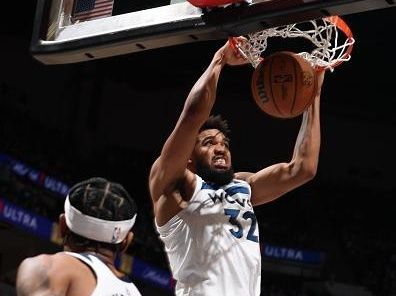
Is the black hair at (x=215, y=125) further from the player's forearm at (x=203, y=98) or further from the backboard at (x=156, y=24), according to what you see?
the backboard at (x=156, y=24)

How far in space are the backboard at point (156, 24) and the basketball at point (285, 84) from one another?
0.43 meters

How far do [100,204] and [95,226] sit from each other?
64 mm

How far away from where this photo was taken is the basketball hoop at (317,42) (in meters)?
3.59

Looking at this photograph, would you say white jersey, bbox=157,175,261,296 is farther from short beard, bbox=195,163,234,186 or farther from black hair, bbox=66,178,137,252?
black hair, bbox=66,178,137,252

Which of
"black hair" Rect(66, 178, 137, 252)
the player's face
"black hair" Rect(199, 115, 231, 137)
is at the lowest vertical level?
the player's face

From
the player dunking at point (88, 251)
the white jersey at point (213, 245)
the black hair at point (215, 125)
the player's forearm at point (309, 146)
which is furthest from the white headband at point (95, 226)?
the player's forearm at point (309, 146)

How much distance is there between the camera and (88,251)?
2.25 metres

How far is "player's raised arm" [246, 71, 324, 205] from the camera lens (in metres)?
3.87

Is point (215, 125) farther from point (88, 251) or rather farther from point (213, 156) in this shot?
point (88, 251)

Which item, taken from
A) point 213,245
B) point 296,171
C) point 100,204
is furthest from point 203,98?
point 100,204

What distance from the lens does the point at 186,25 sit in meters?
3.13

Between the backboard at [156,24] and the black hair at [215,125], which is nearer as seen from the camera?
the backboard at [156,24]

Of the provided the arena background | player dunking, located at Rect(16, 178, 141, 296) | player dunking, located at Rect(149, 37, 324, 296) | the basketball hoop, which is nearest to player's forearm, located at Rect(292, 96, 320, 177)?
the basketball hoop

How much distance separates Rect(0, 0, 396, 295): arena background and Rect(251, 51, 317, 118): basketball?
6.94 m
